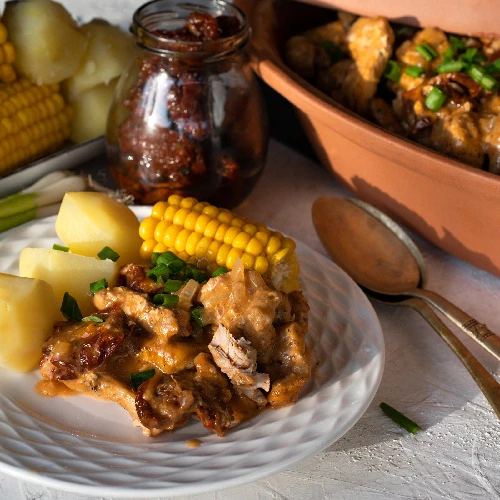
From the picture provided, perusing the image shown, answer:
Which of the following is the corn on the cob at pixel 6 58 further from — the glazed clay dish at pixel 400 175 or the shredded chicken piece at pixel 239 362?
the shredded chicken piece at pixel 239 362

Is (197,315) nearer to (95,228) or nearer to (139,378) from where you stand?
(139,378)

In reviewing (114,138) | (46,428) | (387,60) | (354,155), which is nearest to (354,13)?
(387,60)

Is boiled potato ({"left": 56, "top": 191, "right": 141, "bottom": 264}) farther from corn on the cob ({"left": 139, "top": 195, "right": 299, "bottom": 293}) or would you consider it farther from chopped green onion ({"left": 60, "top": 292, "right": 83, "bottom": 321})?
chopped green onion ({"left": 60, "top": 292, "right": 83, "bottom": 321})

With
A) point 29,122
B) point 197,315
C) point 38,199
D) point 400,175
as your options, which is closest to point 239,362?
point 197,315

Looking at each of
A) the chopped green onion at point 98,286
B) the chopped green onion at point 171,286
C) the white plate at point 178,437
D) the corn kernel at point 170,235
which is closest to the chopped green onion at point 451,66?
the white plate at point 178,437

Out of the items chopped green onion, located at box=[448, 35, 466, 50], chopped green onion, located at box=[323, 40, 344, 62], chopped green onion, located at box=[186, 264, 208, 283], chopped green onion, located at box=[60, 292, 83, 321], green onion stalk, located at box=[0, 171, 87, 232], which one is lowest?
green onion stalk, located at box=[0, 171, 87, 232]

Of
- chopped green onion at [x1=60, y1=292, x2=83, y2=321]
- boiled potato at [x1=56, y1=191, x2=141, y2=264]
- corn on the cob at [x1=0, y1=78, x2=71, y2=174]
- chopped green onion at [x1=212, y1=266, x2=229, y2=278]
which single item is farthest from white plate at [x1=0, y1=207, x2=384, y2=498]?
corn on the cob at [x1=0, y1=78, x2=71, y2=174]
